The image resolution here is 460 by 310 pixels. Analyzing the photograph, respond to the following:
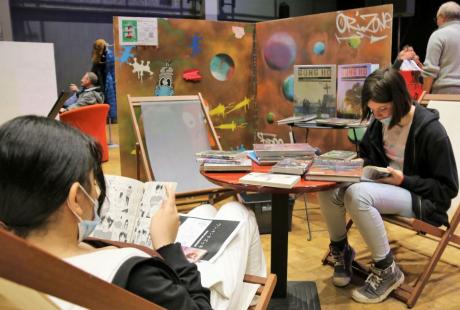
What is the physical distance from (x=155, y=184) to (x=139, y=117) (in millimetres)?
1931

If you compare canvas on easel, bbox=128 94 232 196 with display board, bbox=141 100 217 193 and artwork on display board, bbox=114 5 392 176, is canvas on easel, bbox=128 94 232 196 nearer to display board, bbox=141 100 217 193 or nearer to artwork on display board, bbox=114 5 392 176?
display board, bbox=141 100 217 193

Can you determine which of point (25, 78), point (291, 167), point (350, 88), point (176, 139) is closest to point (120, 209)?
point (291, 167)

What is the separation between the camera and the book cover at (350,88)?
3.29 metres

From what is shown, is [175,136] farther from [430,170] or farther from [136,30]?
[430,170]

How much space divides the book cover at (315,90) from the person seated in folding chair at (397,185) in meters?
1.22

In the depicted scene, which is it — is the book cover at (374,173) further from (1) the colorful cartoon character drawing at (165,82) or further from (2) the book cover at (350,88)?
(1) the colorful cartoon character drawing at (165,82)

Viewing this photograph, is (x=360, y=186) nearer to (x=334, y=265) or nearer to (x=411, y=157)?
(x=411, y=157)

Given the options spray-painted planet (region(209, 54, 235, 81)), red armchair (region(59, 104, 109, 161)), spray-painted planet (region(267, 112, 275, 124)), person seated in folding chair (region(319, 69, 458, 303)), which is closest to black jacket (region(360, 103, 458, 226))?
person seated in folding chair (region(319, 69, 458, 303))

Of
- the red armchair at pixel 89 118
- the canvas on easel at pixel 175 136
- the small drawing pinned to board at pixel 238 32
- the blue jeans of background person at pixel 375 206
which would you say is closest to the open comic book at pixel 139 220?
the blue jeans of background person at pixel 375 206

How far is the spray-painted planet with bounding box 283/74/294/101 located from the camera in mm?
3896

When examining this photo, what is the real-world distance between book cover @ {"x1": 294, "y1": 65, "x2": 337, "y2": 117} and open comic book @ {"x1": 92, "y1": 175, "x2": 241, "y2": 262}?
2.04 meters

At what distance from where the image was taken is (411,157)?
2270mm

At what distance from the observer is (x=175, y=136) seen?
11.2 ft

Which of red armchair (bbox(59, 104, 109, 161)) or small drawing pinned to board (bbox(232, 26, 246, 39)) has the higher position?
small drawing pinned to board (bbox(232, 26, 246, 39))
